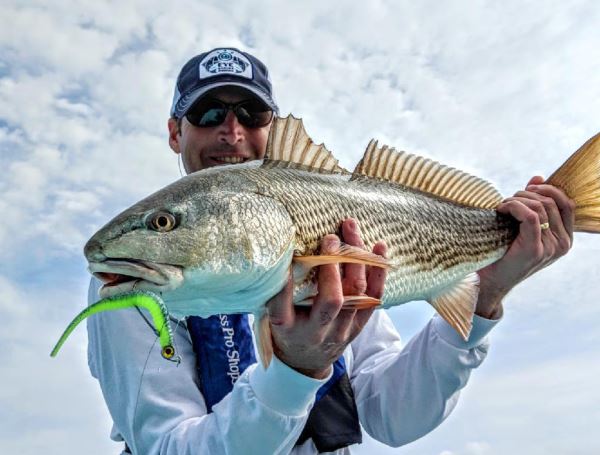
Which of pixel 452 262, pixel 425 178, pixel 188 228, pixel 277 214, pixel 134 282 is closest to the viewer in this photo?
pixel 134 282

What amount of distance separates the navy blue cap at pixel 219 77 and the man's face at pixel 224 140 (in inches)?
3.0

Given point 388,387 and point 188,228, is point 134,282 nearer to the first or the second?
point 188,228

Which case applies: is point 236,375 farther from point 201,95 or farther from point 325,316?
point 201,95

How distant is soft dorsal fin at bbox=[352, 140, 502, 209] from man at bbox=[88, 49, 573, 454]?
0.75ft

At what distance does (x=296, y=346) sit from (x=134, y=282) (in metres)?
0.95

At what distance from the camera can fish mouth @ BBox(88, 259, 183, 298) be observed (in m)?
2.22

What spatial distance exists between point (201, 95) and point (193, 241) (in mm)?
2496

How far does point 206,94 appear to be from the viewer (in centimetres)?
461

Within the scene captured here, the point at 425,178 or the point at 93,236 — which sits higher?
the point at 425,178

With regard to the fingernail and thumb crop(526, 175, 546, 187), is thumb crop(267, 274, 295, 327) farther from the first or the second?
thumb crop(526, 175, 546, 187)

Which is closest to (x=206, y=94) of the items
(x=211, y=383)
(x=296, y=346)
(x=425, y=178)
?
(x=425, y=178)

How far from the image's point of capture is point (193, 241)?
2.37m

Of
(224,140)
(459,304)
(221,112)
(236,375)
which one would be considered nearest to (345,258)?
(459,304)

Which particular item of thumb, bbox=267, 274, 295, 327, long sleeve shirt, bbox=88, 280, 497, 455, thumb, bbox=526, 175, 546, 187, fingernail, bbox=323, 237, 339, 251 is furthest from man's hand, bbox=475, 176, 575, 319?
thumb, bbox=267, 274, 295, 327
